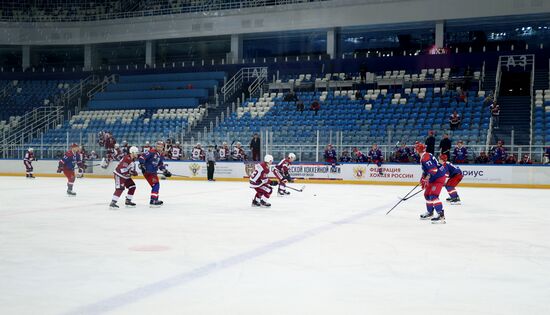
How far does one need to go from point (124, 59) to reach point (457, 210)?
112 feet

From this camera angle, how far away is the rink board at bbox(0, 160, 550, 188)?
20.7 meters

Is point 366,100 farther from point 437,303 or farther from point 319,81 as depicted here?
point 437,303

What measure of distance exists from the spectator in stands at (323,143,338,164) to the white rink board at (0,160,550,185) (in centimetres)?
24

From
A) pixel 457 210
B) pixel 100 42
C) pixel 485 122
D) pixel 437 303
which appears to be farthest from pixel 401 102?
pixel 437 303

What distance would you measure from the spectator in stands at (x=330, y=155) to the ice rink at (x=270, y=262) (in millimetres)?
10742

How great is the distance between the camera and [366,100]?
95.9ft

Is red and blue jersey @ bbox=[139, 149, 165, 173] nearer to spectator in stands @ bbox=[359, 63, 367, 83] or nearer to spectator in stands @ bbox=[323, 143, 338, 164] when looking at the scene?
spectator in stands @ bbox=[323, 143, 338, 164]

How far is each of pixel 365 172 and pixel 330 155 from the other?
57.5 inches

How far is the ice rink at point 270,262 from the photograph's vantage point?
4.58 meters

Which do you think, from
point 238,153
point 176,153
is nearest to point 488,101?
point 238,153

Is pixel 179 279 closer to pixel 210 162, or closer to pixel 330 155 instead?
pixel 330 155

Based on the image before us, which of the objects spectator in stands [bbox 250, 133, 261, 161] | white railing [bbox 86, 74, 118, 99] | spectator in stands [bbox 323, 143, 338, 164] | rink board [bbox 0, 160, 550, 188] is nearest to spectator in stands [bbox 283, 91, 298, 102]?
rink board [bbox 0, 160, 550, 188]

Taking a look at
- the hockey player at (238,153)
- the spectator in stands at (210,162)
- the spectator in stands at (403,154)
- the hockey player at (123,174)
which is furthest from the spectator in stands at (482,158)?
the hockey player at (123,174)

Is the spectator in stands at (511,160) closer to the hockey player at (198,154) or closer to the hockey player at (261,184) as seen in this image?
the hockey player at (261,184)
